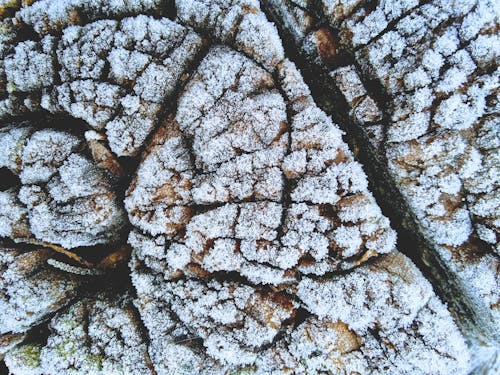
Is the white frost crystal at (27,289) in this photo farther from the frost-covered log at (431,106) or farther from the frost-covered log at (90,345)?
the frost-covered log at (431,106)

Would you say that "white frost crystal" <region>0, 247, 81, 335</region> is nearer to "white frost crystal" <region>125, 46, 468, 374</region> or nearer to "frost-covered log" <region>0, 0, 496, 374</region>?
"frost-covered log" <region>0, 0, 496, 374</region>

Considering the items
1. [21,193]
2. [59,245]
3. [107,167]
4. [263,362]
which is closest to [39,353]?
[59,245]

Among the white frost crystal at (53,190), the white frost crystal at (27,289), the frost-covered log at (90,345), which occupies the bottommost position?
the frost-covered log at (90,345)

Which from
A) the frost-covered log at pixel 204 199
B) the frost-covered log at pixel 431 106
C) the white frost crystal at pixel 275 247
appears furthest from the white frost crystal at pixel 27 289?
the frost-covered log at pixel 431 106

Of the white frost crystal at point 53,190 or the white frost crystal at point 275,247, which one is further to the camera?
the white frost crystal at point 53,190

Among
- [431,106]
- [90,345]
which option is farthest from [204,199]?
[431,106]

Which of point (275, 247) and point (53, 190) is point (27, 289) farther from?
point (275, 247)

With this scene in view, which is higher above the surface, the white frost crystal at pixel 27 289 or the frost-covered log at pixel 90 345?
the white frost crystal at pixel 27 289
